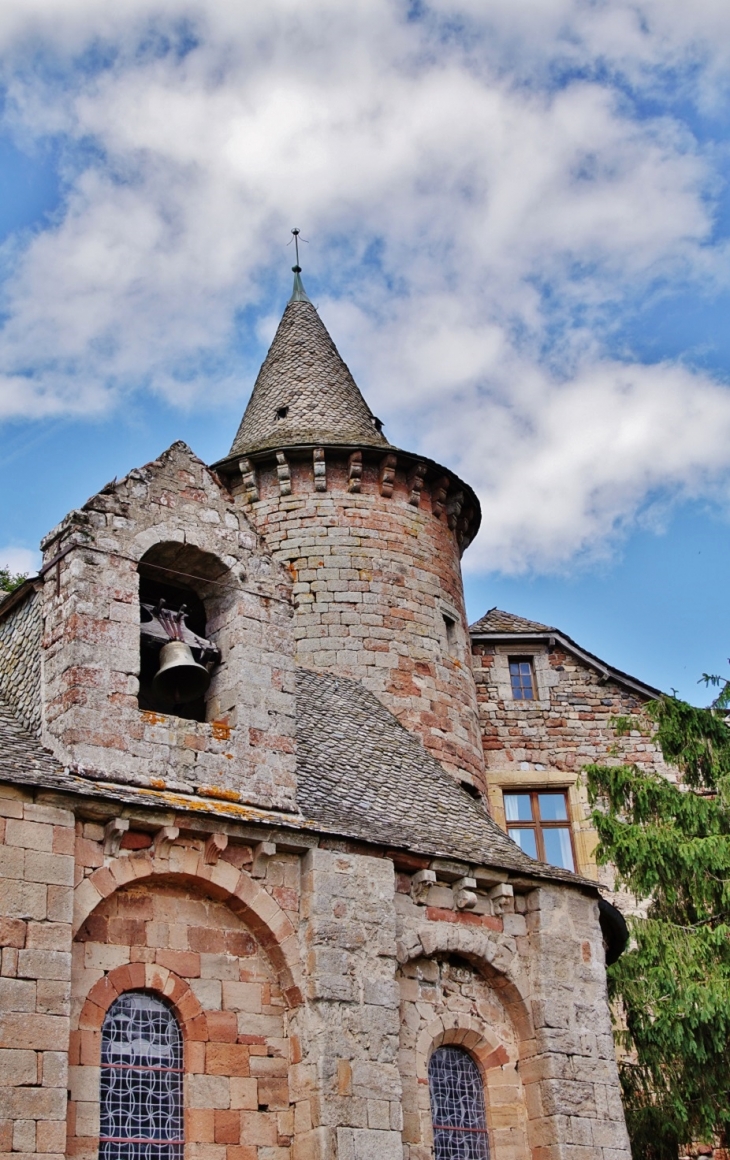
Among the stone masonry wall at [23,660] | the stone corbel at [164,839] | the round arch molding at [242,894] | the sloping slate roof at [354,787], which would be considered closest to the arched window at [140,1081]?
the round arch molding at [242,894]

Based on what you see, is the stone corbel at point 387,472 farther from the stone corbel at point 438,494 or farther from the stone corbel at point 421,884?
the stone corbel at point 421,884

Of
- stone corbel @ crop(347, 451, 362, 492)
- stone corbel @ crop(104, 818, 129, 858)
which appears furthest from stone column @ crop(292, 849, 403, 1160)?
stone corbel @ crop(347, 451, 362, 492)

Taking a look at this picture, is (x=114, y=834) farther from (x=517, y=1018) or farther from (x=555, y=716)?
(x=555, y=716)

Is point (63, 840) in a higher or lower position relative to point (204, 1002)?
higher

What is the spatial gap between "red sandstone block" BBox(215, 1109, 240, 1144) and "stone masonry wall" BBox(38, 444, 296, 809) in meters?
2.45

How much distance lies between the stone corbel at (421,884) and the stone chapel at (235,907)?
0.16ft

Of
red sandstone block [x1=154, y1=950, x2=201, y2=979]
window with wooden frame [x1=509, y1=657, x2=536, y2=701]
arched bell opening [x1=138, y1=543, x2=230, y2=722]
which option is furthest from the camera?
window with wooden frame [x1=509, y1=657, x2=536, y2=701]

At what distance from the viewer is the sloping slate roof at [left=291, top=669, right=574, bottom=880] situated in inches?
478

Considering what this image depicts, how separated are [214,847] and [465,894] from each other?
257 cm

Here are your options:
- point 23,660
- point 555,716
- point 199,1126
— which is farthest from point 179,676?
point 555,716

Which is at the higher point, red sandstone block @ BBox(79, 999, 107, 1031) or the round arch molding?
the round arch molding

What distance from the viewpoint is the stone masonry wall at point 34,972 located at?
8.97 meters

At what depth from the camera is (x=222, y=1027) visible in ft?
34.8

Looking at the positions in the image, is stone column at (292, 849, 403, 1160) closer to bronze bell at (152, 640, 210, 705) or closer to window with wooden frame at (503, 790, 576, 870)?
bronze bell at (152, 640, 210, 705)
